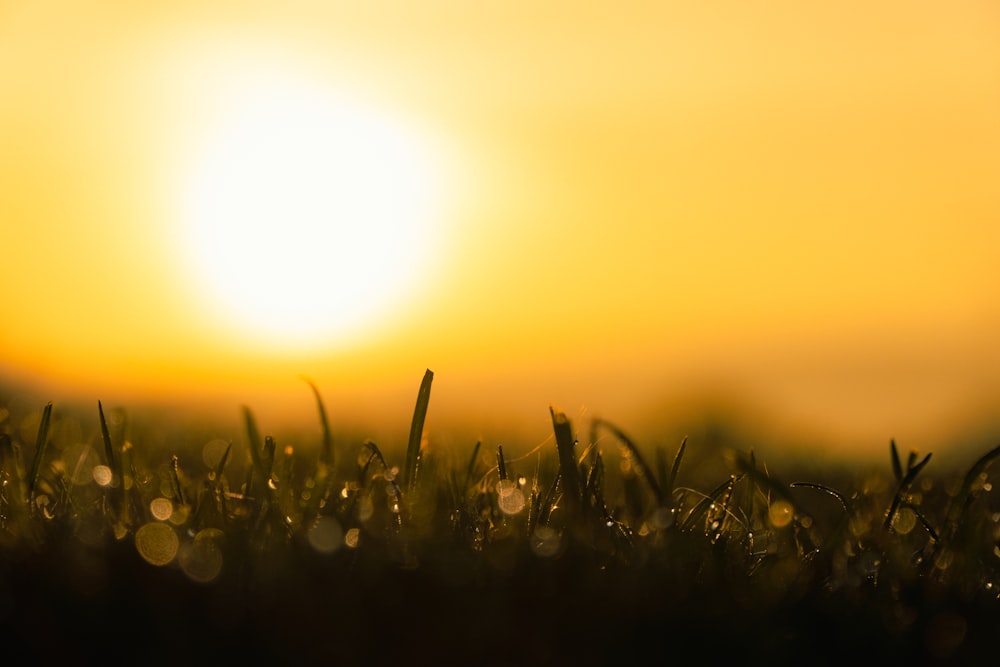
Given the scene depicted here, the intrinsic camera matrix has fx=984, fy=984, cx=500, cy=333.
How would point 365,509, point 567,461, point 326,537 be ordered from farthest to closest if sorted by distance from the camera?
point 567,461, point 365,509, point 326,537

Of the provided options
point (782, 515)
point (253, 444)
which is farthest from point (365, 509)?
point (782, 515)

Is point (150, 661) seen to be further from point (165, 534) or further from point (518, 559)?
point (518, 559)

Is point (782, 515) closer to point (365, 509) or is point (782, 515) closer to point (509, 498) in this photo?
point (509, 498)

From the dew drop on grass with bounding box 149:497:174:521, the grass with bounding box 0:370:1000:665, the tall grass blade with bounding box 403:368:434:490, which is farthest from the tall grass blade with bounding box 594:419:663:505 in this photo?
the dew drop on grass with bounding box 149:497:174:521

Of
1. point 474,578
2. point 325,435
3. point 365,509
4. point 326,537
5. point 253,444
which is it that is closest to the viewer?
point 474,578

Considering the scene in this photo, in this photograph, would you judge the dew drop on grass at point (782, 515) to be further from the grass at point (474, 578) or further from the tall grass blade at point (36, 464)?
the tall grass blade at point (36, 464)

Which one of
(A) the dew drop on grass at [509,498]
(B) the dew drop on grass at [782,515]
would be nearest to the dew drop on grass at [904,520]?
(B) the dew drop on grass at [782,515]

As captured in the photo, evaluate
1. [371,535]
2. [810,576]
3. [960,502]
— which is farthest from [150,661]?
[960,502]
